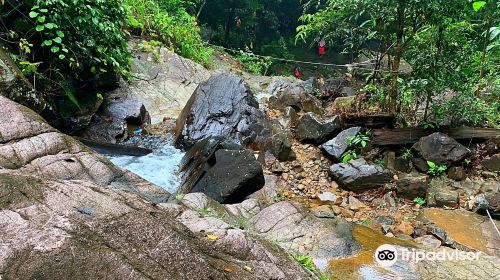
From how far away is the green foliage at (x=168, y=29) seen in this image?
1166 centimetres

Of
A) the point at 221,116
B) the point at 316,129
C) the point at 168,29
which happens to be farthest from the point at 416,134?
the point at 168,29

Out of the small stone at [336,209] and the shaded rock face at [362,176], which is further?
the shaded rock face at [362,176]

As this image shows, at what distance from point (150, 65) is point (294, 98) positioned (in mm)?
4322

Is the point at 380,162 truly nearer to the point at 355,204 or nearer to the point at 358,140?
the point at 358,140

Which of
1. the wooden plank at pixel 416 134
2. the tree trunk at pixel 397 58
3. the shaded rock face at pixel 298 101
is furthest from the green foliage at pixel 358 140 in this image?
the shaded rock face at pixel 298 101

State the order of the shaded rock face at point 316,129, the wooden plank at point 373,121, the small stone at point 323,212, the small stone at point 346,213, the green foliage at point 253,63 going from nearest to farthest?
1. the small stone at point 323,212
2. the small stone at point 346,213
3. the wooden plank at point 373,121
4. the shaded rock face at point 316,129
5. the green foliage at point 253,63

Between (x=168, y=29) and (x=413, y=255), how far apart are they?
10.6 m

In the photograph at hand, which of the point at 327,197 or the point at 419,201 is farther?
the point at 327,197

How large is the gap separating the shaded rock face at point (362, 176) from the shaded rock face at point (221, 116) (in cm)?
175

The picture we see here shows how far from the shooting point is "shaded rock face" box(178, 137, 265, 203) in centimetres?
517

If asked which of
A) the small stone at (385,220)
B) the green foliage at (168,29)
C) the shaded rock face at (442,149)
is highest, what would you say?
the green foliage at (168,29)

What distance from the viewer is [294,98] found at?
8.88 metres

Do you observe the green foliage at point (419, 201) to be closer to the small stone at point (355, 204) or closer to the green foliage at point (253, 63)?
the small stone at point (355, 204)

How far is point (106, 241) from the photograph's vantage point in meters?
1.92
